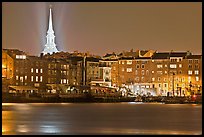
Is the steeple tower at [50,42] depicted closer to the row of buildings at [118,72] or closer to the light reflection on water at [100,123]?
the row of buildings at [118,72]

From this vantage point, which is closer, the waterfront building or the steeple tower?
the waterfront building

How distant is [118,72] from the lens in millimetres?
49438

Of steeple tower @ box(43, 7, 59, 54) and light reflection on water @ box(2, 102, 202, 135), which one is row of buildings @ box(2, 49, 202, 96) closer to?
steeple tower @ box(43, 7, 59, 54)

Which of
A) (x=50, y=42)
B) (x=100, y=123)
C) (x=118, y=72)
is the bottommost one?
(x=100, y=123)

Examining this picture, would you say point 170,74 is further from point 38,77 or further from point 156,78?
point 38,77

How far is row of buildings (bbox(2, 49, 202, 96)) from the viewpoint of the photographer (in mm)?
44094

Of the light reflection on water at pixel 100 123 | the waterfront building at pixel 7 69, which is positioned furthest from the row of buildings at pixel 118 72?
the light reflection on water at pixel 100 123

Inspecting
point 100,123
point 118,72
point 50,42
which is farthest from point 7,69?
point 100,123

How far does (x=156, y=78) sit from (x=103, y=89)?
4.76m

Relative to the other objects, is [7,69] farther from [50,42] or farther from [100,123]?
[100,123]

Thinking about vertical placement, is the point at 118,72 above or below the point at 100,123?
above

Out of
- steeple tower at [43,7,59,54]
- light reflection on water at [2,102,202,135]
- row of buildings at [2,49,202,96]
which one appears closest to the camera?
light reflection on water at [2,102,202,135]

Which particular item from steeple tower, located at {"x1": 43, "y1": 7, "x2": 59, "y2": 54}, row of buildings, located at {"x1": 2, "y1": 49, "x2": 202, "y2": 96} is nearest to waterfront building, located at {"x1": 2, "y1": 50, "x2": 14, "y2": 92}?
row of buildings, located at {"x1": 2, "y1": 49, "x2": 202, "y2": 96}

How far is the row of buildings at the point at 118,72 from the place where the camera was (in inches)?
1736
